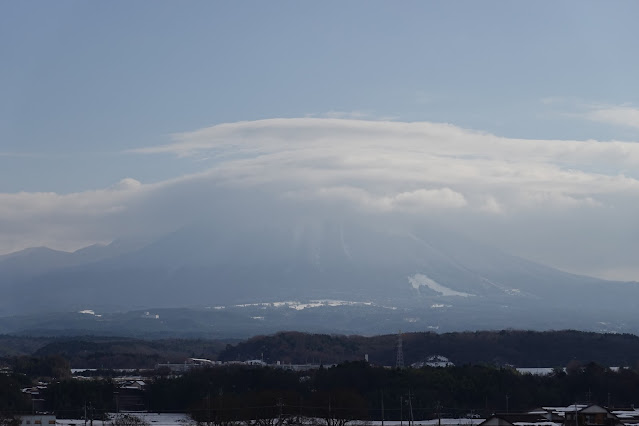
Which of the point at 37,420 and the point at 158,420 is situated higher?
the point at 158,420

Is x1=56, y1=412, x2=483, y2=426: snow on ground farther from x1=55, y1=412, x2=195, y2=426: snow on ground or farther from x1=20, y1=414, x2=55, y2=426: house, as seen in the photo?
x1=20, y1=414, x2=55, y2=426: house

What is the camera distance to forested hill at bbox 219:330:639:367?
3954 inches

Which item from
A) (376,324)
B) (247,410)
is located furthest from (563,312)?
(247,410)

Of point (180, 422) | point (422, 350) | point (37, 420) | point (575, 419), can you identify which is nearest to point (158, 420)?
point (180, 422)

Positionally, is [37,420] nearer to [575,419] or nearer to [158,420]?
[158,420]

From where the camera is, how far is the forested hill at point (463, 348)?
100 m

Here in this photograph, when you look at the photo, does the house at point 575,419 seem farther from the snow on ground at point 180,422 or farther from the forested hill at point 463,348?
the forested hill at point 463,348

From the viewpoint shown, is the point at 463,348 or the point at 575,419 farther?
the point at 463,348

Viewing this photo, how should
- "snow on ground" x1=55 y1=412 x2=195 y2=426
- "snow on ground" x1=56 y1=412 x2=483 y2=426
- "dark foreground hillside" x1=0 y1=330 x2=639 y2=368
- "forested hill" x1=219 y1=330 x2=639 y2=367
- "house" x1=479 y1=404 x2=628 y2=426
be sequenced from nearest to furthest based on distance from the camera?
"house" x1=479 y1=404 x2=628 y2=426 → "snow on ground" x1=56 y1=412 x2=483 y2=426 → "snow on ground" x1=55 y1=412 x2=195 y2=426 → "forested hill" x1=219 y1=330 x2=639 y2=367 → "dark foreground hillside" x1=0 y1=330 x2=639 y2=368

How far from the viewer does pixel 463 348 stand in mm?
103562

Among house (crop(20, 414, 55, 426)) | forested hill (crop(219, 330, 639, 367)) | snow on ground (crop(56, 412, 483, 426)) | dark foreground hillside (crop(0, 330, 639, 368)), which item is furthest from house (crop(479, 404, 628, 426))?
dark foreground hillside (crop(0, 330, 639, 368))

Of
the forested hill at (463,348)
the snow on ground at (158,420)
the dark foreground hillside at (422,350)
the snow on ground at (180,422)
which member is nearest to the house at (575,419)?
the snow on ground at (180,422)

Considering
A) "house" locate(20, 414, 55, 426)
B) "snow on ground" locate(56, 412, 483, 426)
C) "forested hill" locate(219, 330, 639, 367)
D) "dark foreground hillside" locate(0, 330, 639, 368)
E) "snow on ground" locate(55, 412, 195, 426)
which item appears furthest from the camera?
"dark foreground hillside" locate(0, 330, 639, 368)

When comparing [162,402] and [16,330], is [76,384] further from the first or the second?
[16,330]
